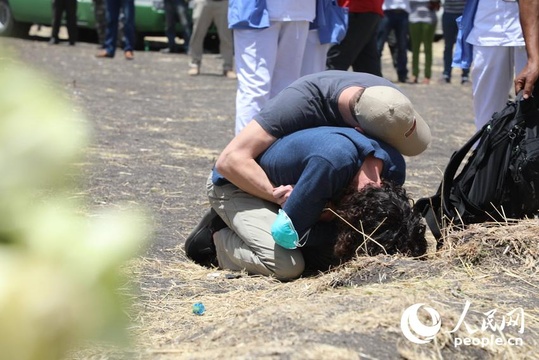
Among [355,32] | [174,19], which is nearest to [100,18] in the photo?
[174,19]

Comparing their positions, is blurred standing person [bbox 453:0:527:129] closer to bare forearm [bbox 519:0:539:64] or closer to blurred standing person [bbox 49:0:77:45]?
bare forearm [bbox 519:0:539:64]

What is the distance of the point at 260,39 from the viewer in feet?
17.0

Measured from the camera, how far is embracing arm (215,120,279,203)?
3750 millimetres

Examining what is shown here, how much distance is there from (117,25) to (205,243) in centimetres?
1065

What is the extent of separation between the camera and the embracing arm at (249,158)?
3.75m

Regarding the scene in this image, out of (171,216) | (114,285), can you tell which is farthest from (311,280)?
(114,285)

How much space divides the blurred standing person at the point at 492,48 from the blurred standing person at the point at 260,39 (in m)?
0.93

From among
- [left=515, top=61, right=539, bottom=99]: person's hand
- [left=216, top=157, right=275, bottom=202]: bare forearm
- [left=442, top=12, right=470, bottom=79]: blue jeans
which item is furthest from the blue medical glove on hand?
[left=442, top=12, right=470, bottom=79]: blue jeans

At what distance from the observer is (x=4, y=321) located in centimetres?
84

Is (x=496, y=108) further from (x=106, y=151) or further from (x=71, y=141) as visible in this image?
(x=71, y=141)

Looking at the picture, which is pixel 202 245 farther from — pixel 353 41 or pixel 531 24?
pixel 353 41

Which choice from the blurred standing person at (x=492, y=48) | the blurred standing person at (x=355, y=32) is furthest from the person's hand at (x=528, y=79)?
the blurred standing person at (x=355, y=32)

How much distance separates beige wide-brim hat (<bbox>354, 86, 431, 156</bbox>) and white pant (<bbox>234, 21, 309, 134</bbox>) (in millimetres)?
1435

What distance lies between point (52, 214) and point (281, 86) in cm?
459
